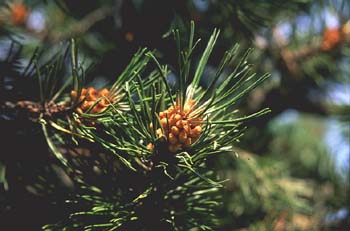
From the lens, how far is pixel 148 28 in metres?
0.77

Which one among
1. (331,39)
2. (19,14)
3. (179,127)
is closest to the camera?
(179,127)

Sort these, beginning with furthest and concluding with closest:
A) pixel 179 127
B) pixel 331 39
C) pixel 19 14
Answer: pixel 19 14, pixel 331 39, pixel 179 127

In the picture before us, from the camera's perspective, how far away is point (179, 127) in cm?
48

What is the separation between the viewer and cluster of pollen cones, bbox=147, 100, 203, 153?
0.48 meters

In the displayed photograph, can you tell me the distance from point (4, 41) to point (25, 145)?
0.35m

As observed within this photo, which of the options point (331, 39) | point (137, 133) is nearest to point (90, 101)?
point (137, 133)

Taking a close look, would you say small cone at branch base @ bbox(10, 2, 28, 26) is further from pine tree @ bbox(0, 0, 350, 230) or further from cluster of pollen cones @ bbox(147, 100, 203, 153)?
cluster of pollen cones @ bbox(147, 100, 203, 153)

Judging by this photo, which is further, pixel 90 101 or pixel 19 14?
pixel 19 14

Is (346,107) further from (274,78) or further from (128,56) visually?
(128,56)

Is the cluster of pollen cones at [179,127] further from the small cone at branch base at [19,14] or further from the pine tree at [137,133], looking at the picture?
the small cone at branch base at [19,14]

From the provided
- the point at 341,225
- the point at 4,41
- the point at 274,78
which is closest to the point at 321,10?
the point at 274,78

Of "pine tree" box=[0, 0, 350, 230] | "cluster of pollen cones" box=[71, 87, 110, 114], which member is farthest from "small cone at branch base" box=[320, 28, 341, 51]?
"cluster of pollen cones" box=[71, 87, 110, 114]

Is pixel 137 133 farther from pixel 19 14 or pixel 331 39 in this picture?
pixel 19 14

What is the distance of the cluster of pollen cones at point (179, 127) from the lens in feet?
1.57
